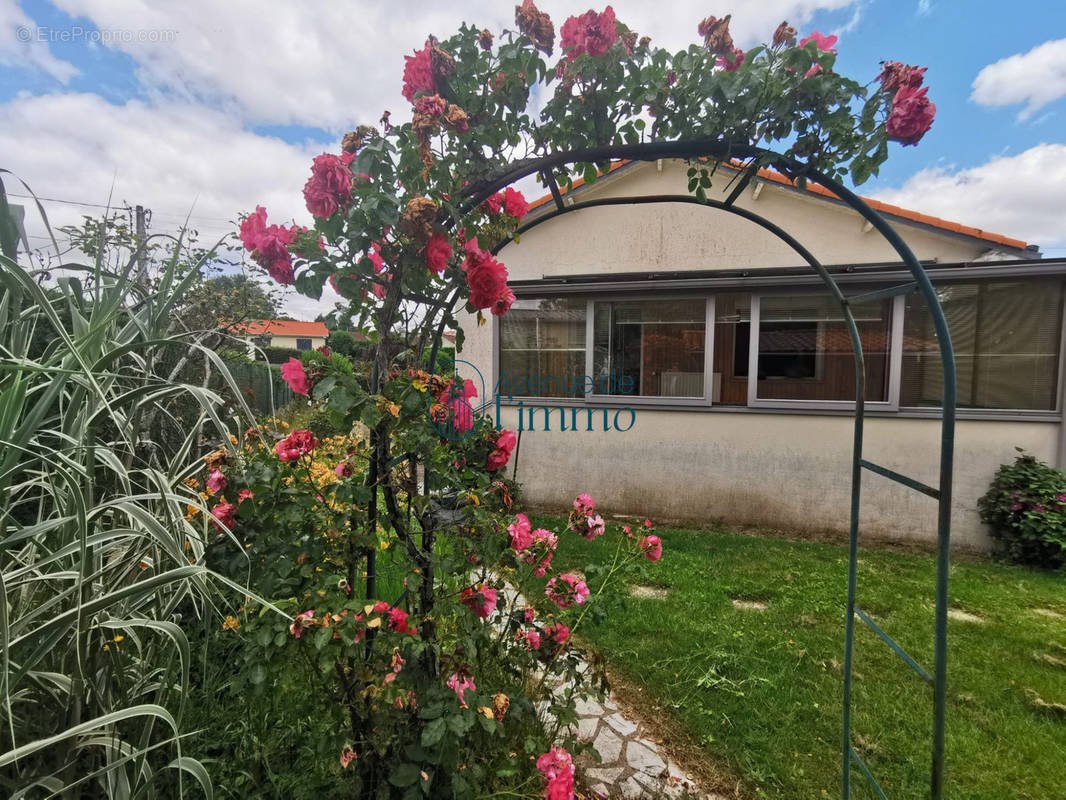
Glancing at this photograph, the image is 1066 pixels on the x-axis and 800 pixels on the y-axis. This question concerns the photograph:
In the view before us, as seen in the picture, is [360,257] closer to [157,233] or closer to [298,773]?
[157,233]

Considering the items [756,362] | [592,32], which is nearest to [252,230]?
[592,32]

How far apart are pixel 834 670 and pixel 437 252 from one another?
2.90 m

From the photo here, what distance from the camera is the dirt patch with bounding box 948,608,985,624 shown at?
10.4ft

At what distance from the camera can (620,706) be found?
2.24 m

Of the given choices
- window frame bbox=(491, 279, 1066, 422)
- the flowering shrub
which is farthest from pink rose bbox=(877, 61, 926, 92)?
window frame bbox=(491, 279, 1066, 422)

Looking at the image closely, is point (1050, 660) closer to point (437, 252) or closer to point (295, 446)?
point (437, 252)

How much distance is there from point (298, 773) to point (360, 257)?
1522 millimetres

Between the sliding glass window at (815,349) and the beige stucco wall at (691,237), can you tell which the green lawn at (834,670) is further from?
the beige stucco wall at (691,237)

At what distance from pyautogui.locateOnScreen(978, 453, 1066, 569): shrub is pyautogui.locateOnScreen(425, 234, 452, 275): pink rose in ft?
17.7

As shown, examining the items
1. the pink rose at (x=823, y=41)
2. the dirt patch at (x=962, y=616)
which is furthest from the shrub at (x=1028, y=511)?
the pink rose at (x=823, y=41)

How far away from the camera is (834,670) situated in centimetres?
251

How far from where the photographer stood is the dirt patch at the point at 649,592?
339 cm

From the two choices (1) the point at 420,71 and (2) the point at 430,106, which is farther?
(1) the point at 420,71

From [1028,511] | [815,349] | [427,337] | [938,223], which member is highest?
[938,223]
